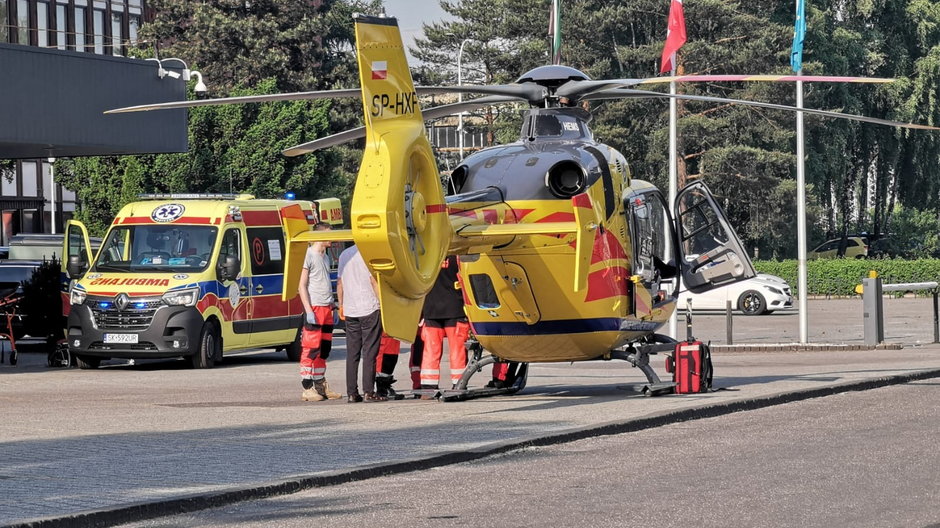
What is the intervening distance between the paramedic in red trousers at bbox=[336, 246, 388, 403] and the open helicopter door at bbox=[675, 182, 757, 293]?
14.1 feet

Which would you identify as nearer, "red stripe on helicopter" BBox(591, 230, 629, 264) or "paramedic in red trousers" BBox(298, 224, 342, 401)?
"red stripe on helicopter" BBox(591, 230, 629, 264)

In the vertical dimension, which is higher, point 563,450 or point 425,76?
point 425,76

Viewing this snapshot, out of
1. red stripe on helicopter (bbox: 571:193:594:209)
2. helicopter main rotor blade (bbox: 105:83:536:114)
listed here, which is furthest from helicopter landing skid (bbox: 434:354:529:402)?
helicopter main rotor blade (bbox: 105:83:536:114)

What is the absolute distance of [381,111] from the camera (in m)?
12.2

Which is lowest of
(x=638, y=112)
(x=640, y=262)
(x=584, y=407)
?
(x=584, y=407)

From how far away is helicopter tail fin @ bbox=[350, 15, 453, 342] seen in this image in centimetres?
1174

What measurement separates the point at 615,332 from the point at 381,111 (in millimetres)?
5528

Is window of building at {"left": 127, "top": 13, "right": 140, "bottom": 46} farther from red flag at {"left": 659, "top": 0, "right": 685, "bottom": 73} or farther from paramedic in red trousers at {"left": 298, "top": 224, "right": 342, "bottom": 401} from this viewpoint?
paramedic in red trousers at {"left": 298, "top": 224, "right": 342, "bottom": 401}

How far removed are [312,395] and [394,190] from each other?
5.81 m

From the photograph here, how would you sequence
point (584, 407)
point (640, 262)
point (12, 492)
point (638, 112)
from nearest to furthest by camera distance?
1. point (12, 492)
2. point (584, 407)
3. point (640, 262)
4. point (638, 112)

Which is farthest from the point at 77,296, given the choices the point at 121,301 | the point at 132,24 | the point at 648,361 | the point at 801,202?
the point at 132,24

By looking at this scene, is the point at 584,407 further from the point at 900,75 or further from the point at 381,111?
the point at 900,75

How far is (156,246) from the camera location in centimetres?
2430

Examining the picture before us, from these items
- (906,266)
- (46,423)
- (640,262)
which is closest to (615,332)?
(640,262)
